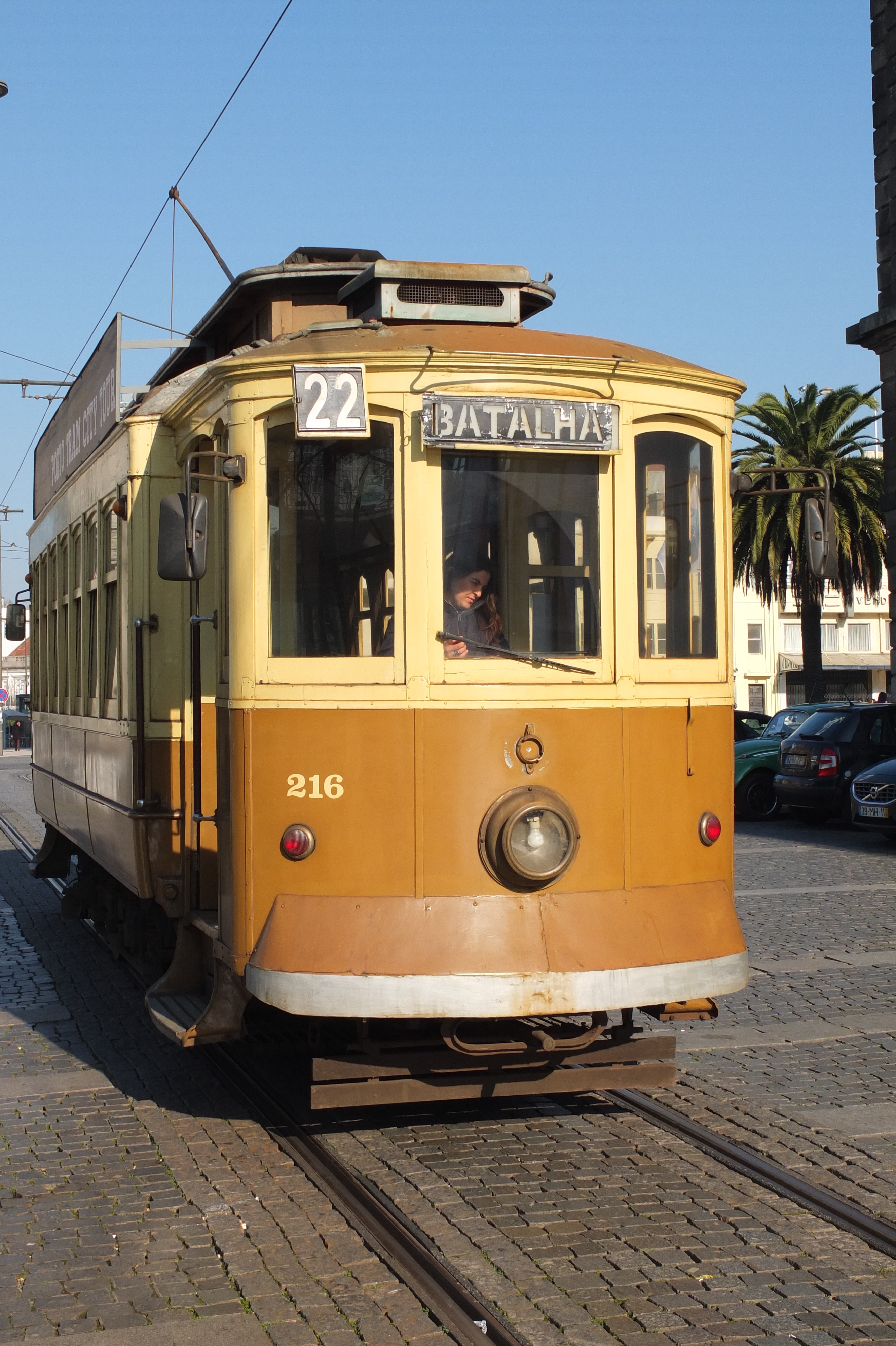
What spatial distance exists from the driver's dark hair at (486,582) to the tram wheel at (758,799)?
17.0 metres

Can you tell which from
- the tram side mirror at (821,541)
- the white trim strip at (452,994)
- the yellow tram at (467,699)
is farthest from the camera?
the tram side mirror at (821,541)

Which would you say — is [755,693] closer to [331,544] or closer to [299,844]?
[331,544]

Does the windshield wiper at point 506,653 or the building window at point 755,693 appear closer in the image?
the windshield wiper at point 506,653

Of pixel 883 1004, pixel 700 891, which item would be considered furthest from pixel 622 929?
pixel 883 1004

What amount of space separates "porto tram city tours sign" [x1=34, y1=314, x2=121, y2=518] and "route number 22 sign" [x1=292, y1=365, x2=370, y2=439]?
2462mm

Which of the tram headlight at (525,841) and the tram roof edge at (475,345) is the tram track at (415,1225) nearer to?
the tram headlight at (525,841)

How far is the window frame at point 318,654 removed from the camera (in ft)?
18.1

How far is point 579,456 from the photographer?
5660 mm

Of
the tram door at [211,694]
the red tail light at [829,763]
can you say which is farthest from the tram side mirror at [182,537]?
the red tail light at [829,763]

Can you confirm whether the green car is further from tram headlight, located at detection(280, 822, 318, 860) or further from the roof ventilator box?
tram headlight, located at detection(280, 822, 318, 860)

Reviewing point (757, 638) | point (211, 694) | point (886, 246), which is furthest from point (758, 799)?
point (757, 638)

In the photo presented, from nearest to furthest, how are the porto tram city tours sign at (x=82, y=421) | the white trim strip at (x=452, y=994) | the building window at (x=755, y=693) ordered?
the white trim strip at (x=452, y=994), the porto tram city tours sign at (x=82, y=421), the building window at (x=755, y=693)

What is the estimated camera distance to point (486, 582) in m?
5.55

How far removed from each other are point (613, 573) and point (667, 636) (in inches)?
14.4
